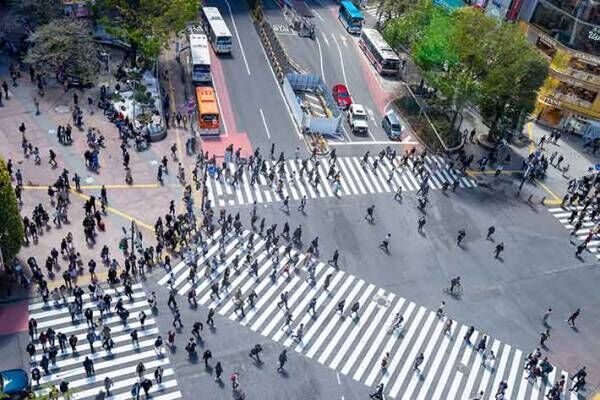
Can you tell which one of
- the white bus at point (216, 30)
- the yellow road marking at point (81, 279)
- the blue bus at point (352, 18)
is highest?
the blue bus at point (352, 18)

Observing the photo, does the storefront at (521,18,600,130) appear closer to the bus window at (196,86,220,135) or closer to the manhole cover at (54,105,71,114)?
the bus window at (196,86,220,135)

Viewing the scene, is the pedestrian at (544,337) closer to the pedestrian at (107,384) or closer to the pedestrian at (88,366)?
the pedestrian at (107,384)

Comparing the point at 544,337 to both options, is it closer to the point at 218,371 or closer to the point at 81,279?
the point at 218,371

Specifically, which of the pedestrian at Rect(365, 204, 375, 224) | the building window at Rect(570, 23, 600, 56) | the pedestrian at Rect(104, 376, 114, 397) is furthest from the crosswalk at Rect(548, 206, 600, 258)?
the pedestrian at Rect(104, 376, 114, 397)

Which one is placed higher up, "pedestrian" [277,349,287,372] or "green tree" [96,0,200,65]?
"green tree" [96,0,200,65]

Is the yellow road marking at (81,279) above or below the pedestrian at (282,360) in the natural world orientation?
below

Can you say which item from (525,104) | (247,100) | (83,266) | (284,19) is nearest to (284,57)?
(247,100)

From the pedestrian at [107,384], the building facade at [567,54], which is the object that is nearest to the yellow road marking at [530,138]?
the building facade at [567,54]
